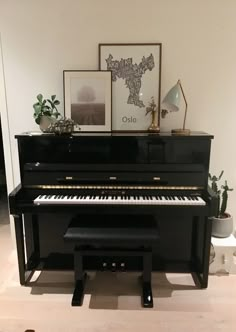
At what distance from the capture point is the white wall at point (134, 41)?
85.6 inches

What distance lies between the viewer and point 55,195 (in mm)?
1951

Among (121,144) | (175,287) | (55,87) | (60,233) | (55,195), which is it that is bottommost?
(175,287)

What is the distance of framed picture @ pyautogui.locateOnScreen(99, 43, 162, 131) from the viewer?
222cm

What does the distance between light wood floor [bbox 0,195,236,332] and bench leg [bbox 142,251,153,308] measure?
0.05 m

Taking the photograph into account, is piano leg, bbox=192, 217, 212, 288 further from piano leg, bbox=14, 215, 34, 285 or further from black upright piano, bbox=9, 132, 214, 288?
piano leg, bbox=14, 215, 34, 285

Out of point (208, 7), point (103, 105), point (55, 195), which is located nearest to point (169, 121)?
point (103, 105)

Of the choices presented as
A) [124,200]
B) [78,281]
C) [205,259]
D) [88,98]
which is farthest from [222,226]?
[88,98]

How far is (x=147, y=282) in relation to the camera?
1.96 meters

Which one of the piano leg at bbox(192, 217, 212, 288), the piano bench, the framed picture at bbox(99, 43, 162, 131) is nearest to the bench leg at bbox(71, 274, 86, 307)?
the piano bench

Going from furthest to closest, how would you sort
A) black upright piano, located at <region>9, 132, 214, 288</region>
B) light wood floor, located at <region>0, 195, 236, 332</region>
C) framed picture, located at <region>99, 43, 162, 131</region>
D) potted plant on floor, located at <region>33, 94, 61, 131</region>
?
framed picture, located at <region>99, 43, 162, 131</region>
potted plant on floor, located at <region>33, 94, 61, 131</region>
black upright piano, located at <region>9, 132, 214, 288</region>
light wood floor, located at <region>0, 195, 236, 332</region>

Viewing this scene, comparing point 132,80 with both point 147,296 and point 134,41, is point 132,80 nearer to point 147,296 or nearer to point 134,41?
point 134,41

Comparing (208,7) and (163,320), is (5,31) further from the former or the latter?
(163,320)

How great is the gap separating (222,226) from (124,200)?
93 centimetres

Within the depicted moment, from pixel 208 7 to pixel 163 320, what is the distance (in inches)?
89.9
